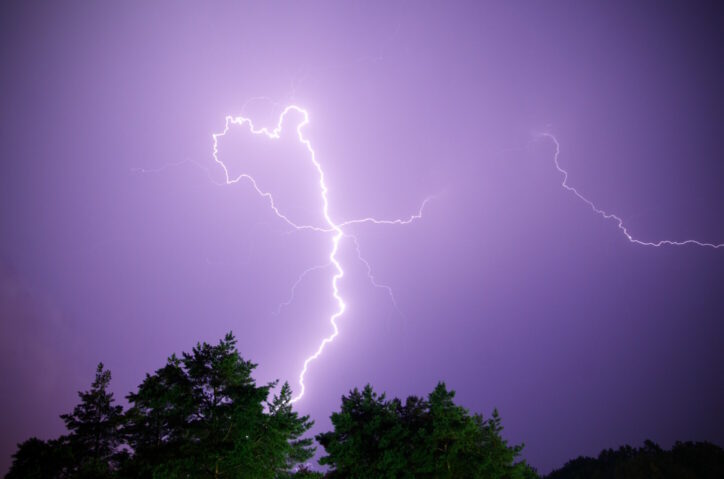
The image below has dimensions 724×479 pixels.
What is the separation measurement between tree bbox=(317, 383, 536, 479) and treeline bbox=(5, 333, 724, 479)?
33 mm

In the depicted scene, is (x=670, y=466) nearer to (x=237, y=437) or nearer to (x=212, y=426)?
(x=237, y=437)

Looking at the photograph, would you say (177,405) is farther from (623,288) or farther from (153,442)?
(623,288)

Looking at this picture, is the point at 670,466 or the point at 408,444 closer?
the point at 408,444

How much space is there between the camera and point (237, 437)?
27.4 ft

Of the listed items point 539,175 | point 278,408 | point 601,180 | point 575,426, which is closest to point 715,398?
point 575,426

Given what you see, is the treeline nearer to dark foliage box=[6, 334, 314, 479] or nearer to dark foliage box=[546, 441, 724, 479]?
dark foliage box=[6, 334, 314, 479]

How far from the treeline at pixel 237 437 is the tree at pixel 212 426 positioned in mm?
28

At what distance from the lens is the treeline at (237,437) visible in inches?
331

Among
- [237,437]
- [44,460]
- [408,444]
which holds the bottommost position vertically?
[408,444]

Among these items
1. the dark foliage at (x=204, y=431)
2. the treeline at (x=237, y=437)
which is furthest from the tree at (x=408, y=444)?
the dark foliage at (x=204, y=431)

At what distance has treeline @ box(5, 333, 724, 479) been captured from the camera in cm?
841

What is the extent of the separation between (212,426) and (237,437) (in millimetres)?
905

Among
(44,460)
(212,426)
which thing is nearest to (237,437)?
(212,426)

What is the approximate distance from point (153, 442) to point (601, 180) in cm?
13315
